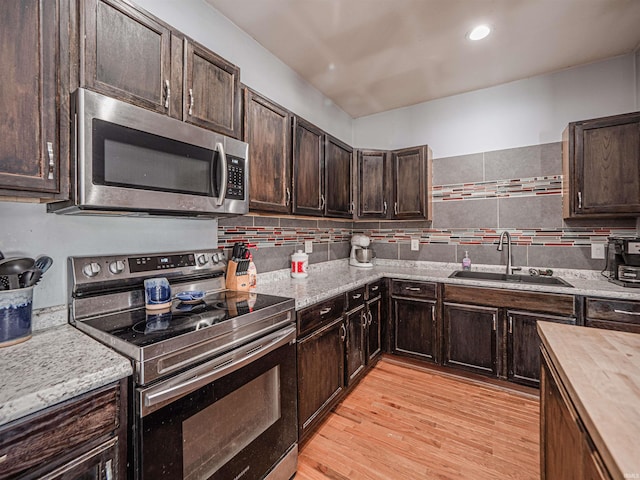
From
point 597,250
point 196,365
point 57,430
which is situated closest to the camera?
point 57,430

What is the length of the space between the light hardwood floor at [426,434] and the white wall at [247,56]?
245 centimetres

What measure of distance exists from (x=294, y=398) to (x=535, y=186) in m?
2.70

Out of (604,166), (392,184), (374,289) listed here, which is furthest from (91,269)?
(604,166)

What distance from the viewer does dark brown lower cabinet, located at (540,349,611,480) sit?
681 millimetres

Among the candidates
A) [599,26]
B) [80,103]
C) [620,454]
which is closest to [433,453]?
[620,454]

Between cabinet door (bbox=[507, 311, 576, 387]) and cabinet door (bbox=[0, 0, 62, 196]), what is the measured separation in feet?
9.38

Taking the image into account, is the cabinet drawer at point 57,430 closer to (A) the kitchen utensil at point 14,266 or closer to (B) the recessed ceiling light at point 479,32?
(A) the kitchen utensil at point 14,266

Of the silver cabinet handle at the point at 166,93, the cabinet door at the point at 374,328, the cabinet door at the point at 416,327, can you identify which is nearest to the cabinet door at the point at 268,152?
the silver cabinet handle at the point at 166,93

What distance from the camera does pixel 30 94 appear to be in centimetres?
95

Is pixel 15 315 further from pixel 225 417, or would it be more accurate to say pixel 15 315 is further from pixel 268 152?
pixel 268 152

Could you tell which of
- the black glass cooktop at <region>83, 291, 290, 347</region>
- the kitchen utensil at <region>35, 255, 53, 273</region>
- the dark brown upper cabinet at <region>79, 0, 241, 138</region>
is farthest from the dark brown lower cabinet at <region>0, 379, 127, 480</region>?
the dark brown upper cabinet at <region>79, 0, 241, 138</region>

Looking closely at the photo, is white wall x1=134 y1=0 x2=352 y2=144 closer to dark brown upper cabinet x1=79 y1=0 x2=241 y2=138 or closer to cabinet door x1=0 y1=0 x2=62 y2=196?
dark brown upper cabinet x1=79 y1=0 x2=241 y2=138

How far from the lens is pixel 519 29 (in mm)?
2051

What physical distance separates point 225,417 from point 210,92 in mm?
1518
